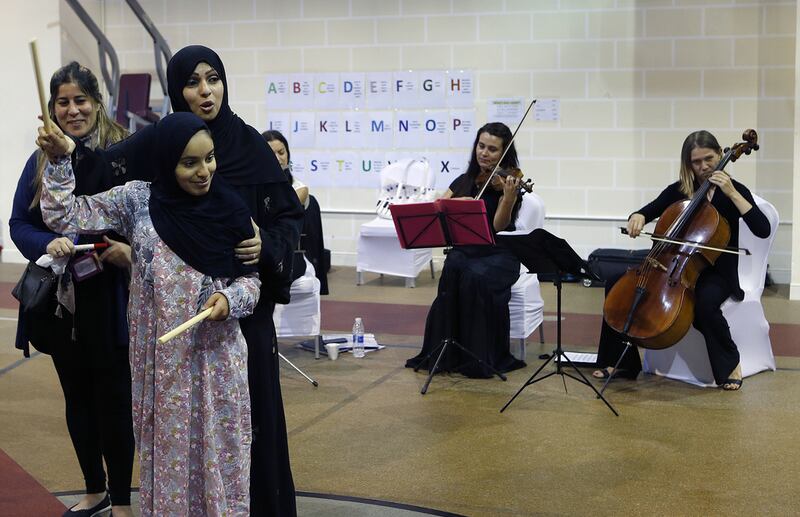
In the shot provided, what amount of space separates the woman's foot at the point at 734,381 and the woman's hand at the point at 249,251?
9.92ft

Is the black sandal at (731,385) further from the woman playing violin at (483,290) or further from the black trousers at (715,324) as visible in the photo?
the woman playing violin at (483,290)

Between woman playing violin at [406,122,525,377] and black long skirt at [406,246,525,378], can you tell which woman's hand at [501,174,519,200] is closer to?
woman playing violin at [406,122,525,377]

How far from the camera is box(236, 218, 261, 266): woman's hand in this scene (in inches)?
95.8

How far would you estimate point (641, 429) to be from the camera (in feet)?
13.6

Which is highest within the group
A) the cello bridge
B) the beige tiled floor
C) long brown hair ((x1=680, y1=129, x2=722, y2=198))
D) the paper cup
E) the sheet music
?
long brown hair ((x1=680, y1=129, x2=722, y2=198))

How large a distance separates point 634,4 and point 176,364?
257 inches

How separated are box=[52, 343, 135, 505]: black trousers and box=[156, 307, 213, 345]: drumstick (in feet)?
2.33

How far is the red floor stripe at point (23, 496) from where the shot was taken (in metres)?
3.21

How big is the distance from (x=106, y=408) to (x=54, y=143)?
0.99m

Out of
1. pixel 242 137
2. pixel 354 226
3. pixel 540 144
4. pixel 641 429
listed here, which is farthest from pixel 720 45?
pixel 242 137

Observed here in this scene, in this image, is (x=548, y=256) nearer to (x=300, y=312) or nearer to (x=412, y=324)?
(x=300, y=312)

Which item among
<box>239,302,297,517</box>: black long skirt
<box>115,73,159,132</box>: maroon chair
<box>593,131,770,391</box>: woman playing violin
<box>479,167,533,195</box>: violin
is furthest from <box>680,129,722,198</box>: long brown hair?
<box>115,73,159,132</box>: maroon chair

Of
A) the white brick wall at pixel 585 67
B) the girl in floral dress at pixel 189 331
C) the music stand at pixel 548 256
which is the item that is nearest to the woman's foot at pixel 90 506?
the girl in floral dress at pixel 189 331

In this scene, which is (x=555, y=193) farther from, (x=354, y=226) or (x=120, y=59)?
(x=120, y=59)
